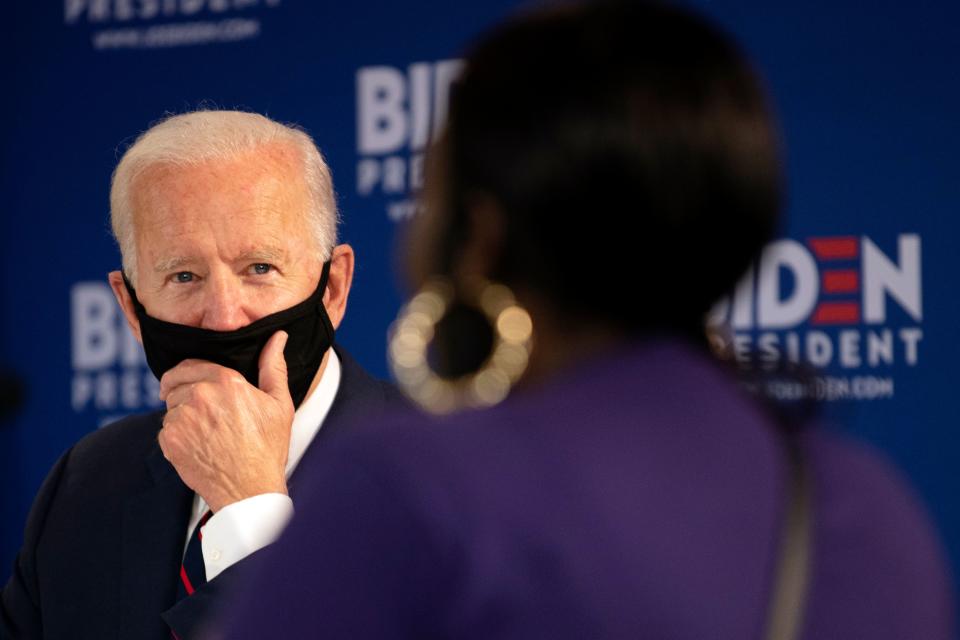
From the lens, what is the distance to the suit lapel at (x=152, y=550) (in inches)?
70.7

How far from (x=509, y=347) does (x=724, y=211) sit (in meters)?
0.15

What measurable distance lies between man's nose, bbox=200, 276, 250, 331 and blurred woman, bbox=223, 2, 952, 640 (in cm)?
108

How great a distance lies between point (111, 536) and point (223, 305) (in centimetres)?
39

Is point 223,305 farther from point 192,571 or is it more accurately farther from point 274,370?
point 192,571

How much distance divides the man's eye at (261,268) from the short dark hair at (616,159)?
3.81 feet

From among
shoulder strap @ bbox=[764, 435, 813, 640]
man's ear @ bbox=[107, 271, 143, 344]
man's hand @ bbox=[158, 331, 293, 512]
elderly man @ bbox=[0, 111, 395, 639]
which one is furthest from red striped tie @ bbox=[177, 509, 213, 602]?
shoulder strap @ bbox=[764, 435, 813, 640]

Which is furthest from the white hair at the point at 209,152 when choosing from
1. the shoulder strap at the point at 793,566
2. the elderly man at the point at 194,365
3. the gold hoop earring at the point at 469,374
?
the shoulder strap at the point at 793,566

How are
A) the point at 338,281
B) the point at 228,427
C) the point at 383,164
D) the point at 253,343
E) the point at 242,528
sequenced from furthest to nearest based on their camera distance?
1. the point at 383,164
2. the point at 338,281
3. the point at 253,343
4. the point at 228,427
5. the point at 242,528

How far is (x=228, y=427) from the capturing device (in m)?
1.73

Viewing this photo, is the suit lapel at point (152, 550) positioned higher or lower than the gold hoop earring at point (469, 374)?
lower

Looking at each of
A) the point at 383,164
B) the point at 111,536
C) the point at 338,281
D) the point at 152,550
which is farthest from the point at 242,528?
the point at 383,164

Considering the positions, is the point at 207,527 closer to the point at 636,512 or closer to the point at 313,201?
the point at 313,201

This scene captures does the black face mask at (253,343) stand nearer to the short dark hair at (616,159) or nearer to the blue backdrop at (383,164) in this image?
the blue backdrop at (383,164)

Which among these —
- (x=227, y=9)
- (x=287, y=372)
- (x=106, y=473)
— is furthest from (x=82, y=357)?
(x=287, y=372)
